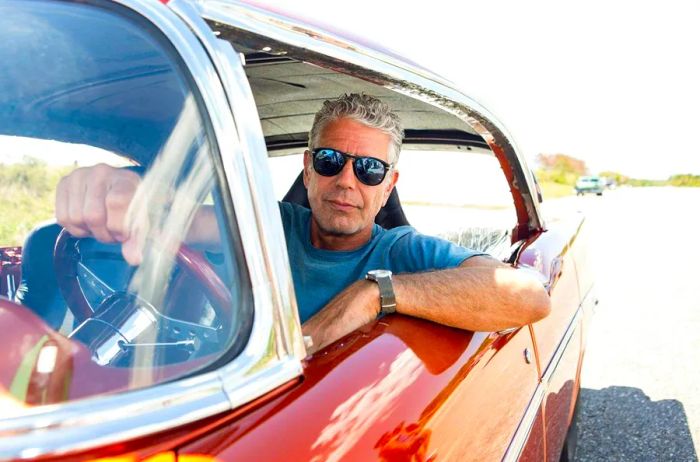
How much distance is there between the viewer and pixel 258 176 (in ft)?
3.54

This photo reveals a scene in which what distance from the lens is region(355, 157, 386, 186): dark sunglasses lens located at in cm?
207

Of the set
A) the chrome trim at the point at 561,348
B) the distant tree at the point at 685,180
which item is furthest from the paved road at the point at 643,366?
the distant tree at the point at 685,180

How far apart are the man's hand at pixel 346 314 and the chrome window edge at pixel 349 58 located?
1.78 feet

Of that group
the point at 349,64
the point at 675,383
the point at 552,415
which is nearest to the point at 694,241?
the point at 675,383

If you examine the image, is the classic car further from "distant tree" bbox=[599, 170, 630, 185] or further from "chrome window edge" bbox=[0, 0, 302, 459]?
"distant tree" bbox=[599, 170, 630, 185]

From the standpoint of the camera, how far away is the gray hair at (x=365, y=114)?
6.98ft

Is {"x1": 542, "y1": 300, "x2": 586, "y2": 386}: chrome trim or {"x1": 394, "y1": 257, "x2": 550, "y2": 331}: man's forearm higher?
{"x1": 394, "y1": 257, "x2": 550, "y2": 331}: man's forearm

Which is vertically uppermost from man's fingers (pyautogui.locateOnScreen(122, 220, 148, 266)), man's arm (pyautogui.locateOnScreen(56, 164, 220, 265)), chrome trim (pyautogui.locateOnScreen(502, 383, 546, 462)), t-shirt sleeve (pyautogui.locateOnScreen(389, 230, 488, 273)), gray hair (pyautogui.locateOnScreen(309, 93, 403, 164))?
gray hair (pyautogui.locateOnScreen(309, 93, 403, 164))

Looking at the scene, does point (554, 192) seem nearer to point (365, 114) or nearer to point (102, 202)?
point (365, 114)

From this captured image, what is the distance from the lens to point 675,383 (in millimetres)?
4258

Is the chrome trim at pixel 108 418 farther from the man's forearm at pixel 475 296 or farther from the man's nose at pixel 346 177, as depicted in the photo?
the man's nose at pixel 346 177

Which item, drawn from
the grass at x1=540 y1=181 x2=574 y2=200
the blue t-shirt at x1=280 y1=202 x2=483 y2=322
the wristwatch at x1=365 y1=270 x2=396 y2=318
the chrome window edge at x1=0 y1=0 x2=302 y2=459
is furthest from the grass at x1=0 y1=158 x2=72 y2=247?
the grass at x1=540 y1=181 x2=574 y2=200

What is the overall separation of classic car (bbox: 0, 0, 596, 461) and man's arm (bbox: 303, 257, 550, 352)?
0.12m

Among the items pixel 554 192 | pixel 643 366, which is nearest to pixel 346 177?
pixel 643 366
